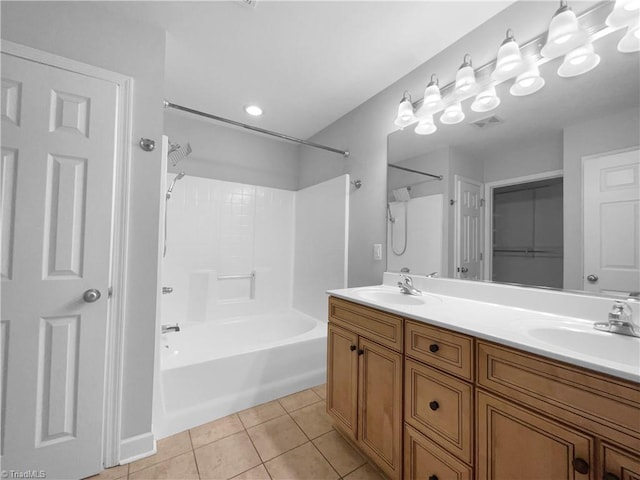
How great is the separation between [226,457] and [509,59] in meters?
2.49

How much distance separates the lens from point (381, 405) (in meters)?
1.21

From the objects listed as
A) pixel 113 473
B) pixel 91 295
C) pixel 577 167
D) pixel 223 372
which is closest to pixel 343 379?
pixel 223 372

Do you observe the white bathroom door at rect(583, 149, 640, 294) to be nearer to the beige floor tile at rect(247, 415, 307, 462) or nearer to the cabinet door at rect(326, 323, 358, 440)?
the cabinet door at rect(326, 323, 358, 440)

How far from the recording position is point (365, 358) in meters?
1.32

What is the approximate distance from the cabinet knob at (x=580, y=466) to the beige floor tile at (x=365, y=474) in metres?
0.91

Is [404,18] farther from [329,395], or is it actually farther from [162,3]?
[329,395]

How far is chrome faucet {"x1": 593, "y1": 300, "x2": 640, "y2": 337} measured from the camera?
0.83 meters

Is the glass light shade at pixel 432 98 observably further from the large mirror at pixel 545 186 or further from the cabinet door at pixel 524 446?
the cabinet door at pixel 524 446

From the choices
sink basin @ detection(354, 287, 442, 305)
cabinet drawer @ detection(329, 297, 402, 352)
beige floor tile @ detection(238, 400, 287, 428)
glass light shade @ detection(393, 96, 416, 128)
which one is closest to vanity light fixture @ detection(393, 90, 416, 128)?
glass light shade @ detection(393, 96, 416, 128)

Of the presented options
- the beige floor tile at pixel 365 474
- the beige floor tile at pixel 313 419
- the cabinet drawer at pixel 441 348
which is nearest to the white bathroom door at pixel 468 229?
the cabinet drawer at pixel 441 348

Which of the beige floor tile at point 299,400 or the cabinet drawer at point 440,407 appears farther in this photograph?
the beige floor tile at point 299,400

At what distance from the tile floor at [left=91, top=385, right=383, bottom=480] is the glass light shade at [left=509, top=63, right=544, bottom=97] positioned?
6.66 ft

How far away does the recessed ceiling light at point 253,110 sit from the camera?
2.31 meters

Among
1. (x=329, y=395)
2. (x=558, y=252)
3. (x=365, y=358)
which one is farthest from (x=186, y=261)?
(x=558, y=252)
